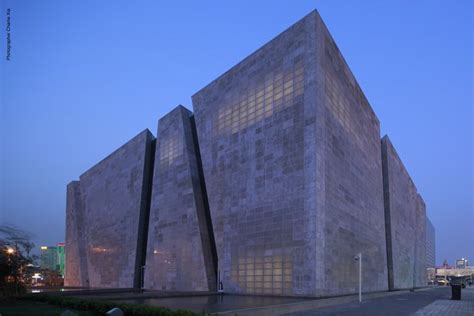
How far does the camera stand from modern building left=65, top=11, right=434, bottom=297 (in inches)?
878

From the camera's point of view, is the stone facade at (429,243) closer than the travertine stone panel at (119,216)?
No

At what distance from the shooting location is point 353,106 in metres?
30.2

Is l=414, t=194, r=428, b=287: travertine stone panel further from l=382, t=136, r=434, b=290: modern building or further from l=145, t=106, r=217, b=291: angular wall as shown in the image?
l=145, t=106, r=217, b=291: angular wall

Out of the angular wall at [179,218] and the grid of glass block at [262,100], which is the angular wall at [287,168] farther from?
the angular wall at [179,218]

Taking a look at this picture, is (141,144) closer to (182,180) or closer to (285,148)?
(182,180)

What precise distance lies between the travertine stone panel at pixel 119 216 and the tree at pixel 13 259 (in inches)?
695

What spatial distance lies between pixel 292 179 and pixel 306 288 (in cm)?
563

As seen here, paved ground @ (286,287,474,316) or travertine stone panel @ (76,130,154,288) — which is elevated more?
travertine stone panel @ (76,130,154,288)

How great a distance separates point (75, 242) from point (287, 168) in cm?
3569

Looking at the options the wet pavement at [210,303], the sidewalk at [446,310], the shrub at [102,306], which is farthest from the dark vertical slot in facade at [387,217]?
the shrub at [102,306]

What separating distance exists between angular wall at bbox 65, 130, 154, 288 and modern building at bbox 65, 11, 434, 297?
20 cm

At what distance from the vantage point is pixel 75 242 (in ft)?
163

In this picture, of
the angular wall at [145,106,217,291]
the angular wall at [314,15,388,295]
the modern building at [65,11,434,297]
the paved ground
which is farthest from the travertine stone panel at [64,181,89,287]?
the paved ground

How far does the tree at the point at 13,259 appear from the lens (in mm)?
17719
